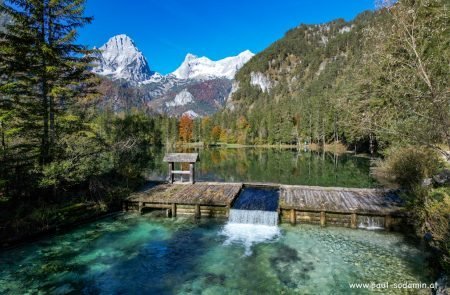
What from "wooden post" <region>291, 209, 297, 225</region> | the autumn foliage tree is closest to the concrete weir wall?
"wooden post" <region>291, 209, 297, 225</region>

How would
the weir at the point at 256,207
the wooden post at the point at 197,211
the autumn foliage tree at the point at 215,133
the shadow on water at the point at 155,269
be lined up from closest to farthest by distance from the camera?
the shadow on water at the point at 155,269, the weir at the point at 256,207, the wooden post at the point at 197,211, the autumn foliage tree at the point at 215,133

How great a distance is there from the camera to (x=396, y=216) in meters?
14.4

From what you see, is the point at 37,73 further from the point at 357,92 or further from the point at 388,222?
the point at 388,222

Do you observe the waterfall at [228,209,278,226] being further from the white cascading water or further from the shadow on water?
the shadow on water

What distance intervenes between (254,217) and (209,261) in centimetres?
512

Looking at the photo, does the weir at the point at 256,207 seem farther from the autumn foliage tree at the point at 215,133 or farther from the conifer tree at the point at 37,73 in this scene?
the autumn foliage tree at the point at 215,133

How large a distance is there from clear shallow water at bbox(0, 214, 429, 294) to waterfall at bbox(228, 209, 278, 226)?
1.73ft

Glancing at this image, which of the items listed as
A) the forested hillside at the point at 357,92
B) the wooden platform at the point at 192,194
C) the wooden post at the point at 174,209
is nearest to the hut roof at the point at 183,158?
the wooden platform at the point at 192,194

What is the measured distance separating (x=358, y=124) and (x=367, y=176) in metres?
27.2

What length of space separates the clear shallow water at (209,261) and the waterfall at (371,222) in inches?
29.2

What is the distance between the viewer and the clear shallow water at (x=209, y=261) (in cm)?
955

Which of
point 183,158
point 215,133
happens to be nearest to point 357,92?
point 183,158

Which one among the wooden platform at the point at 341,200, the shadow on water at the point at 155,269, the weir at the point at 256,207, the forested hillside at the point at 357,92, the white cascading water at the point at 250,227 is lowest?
the shadow on water at the point at 155,269

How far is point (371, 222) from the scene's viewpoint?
14.8 m
